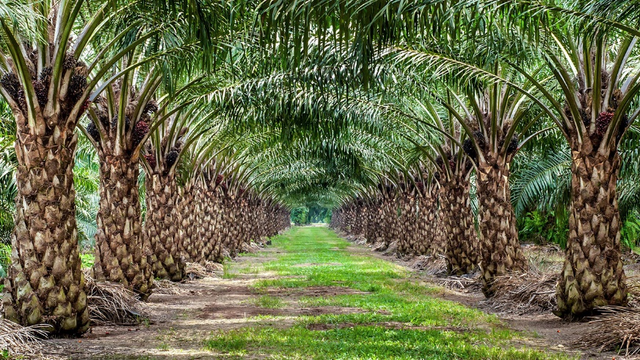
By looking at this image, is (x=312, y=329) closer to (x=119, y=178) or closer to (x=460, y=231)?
(x=119, y=178)

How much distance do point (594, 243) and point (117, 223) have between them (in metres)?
7.52

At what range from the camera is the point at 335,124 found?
1226 cm

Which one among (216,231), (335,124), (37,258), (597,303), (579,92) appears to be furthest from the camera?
(216,231)

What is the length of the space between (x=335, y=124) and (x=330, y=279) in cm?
531

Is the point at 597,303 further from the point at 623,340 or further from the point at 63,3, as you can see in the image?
the point at 63,3

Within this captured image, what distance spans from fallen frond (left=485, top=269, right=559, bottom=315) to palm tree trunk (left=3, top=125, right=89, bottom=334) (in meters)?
6.86

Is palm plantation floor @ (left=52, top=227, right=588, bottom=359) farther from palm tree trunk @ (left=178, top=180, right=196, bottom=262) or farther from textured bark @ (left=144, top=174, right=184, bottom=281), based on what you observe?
palm tree trunk @ (left=178, top=180, right=196, bottom=262)

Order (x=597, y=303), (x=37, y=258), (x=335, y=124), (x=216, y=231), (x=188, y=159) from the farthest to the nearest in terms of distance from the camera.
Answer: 1. (x=216, y=231)
2. (x=188, y=159)
3. (x=335, y=124)
4. (x=597, y=303)
5. (x=37, y=258)

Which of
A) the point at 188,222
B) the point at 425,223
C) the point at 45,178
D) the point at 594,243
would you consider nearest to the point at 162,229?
the point at 188,222

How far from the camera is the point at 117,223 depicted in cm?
1105

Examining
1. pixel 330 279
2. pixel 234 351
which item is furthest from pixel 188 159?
pixel 234 351

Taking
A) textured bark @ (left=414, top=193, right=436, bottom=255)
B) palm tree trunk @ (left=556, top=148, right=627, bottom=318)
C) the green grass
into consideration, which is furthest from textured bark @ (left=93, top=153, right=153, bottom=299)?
textured bark @ (left=414, top=193, right=436, bottom=255)

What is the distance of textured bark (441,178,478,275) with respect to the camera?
1592cm

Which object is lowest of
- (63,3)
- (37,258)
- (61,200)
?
(37,258)
